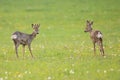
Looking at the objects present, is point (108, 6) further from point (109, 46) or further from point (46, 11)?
point (109, 46)

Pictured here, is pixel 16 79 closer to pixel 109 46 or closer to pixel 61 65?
pixel 61 65

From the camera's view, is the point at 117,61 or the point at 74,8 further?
the point at 74,8

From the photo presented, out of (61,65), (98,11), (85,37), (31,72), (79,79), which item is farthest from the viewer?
(98,11)

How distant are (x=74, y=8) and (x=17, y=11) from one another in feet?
19.7

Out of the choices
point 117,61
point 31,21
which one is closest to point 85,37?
point 31,21

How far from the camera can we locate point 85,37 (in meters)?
31.5

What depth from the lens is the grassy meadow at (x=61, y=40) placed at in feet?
53.1

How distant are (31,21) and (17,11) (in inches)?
220

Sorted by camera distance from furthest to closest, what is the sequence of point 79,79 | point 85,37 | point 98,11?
point 98,11
point 85,37
point 79,79

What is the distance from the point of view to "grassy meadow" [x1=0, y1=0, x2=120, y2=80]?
16188 mm

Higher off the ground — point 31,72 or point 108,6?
point 108,6

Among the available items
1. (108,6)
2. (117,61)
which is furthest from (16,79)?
(108,6)

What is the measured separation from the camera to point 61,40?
98.5 ft

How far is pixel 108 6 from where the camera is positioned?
47.4m
